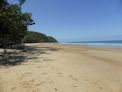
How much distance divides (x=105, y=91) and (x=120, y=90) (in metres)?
0.65

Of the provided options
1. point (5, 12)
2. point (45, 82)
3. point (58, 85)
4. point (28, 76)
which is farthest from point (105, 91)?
point (5, 12)

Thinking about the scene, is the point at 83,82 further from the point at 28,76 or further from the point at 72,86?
the point at 28,76

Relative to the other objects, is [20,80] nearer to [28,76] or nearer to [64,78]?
[28,76]

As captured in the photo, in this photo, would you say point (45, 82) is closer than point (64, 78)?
Yes

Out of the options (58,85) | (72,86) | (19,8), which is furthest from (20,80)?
(19,8)

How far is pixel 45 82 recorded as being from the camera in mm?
6738

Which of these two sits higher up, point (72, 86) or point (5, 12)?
point (5, 12)

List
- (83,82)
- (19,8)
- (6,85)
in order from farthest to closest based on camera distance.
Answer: (19,8) < (83,82) < (6,85)

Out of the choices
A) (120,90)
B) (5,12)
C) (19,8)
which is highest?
(19,8)

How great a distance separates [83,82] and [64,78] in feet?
2.45

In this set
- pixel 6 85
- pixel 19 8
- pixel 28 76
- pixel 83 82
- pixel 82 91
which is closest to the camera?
pixel 82 91

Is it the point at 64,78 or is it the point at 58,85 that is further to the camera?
the point at 64,78

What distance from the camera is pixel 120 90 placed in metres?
6.65

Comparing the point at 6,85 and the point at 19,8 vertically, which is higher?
the point at 19,8
